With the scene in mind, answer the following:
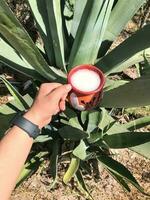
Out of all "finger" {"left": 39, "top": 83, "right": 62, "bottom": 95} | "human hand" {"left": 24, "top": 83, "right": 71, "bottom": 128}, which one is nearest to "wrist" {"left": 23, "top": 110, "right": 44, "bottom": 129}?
"human hand" {"left": 24, "top": 83, "right": 71, "bottom": 128}

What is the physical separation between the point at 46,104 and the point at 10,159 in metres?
0.26

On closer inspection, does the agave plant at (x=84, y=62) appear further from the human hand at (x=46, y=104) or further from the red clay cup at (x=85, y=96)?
the human hand at (x=46, y=104)

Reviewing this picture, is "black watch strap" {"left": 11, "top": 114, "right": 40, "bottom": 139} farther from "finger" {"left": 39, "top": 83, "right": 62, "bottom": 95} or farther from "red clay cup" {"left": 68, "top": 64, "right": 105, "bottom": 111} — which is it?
"red clay cup" {"left": 68, "top": 64, "right": 105, "bottom": 111}

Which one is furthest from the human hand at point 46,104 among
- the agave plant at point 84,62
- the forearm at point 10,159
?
the agave plant at point 84,62

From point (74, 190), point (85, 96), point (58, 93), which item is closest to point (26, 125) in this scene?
point (58, 93)

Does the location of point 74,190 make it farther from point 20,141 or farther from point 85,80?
point 20,141

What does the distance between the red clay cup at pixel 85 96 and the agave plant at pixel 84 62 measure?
0.34 feet

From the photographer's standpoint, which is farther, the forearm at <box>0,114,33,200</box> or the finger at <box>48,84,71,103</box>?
the finger at <box>48,84,71,103</box>

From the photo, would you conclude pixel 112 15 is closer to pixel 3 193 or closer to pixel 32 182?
pixel 32 182

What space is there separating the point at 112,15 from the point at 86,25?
Result: 0.32 metres

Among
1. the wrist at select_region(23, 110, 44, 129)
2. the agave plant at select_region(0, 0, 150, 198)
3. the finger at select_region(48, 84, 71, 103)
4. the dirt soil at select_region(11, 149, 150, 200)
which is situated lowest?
the dirt soil at select_region(11, 149, 150, 200)

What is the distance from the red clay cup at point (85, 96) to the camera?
1984 mm

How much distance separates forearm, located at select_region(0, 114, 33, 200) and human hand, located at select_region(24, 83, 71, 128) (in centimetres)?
12

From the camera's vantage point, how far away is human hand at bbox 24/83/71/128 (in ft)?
5.70
